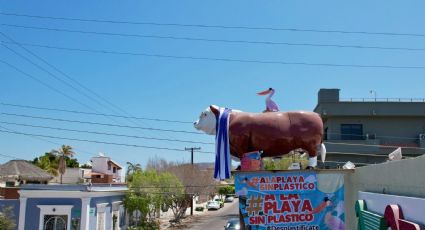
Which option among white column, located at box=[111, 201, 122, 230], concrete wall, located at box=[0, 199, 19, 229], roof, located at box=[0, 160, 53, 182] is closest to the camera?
concrete wall, located at box=[0, 199, 19, 229]

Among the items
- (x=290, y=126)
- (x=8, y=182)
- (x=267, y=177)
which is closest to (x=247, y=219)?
(x=267, y=177)

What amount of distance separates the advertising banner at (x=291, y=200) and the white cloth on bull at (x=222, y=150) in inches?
19.2

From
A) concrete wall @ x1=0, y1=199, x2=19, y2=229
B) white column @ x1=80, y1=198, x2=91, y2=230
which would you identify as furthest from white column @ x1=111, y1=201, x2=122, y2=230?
concrete wall @ x1=0, y1=199, x2=19, y2=229

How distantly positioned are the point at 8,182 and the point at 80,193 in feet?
66.3

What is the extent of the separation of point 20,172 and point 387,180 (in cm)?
4381

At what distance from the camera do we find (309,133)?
1072cm

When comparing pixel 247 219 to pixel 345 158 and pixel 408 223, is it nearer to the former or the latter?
pixel 408 223

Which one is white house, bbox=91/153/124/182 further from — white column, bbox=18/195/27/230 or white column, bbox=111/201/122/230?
white column, bbox=18/195/27/230

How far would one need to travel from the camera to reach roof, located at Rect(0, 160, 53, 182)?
146 ft

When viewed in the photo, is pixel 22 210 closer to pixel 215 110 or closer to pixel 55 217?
pixel 55 217

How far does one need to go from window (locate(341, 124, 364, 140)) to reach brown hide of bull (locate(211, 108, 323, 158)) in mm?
27169

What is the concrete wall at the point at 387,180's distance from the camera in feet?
22.0

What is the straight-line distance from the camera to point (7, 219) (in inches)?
1004

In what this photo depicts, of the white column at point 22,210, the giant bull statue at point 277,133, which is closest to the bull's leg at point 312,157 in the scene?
the giant bull statue at point 277,133
